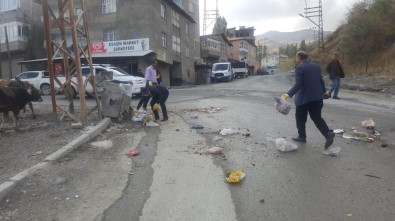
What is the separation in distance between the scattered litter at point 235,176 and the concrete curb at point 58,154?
2.89 meters

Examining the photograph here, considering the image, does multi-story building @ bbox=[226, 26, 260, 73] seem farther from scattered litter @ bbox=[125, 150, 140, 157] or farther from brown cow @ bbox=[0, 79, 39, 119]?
scattered litter @ bbox=[125, 150, 140, 157]

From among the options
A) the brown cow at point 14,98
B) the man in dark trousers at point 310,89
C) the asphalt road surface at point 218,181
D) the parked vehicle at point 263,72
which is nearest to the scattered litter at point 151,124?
the asphalt road surface at point 218,181

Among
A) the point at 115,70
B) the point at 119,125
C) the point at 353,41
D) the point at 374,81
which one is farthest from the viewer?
the point at 353,41

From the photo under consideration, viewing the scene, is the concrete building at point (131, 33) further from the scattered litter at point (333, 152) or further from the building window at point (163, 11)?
the scattered litter at point (333, 152)

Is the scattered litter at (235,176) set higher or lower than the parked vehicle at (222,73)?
lower

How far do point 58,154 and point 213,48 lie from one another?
181 feet

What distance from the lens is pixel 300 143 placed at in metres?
7.02

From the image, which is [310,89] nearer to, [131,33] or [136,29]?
[136,29]

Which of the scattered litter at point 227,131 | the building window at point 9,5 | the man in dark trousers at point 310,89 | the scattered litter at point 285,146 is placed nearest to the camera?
the scattered litter at point 285,146

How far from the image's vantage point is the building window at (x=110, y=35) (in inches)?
1313

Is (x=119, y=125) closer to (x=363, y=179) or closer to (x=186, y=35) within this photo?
(x=363, y=179)

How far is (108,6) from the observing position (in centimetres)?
3347

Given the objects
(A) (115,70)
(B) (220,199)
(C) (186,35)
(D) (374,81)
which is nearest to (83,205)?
(B) (220,199)

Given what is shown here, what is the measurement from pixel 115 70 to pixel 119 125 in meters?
9.81
